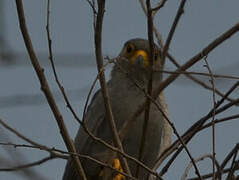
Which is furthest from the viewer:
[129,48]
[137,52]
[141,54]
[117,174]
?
[129,48]

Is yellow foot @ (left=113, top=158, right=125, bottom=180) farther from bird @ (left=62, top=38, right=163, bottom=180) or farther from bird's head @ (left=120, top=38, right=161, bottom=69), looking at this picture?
bird's head @ (left=120, top=38, right=161, bottom=69)

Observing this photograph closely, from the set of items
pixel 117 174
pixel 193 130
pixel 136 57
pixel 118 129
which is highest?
pixel 136 57

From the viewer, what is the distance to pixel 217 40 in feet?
11.1

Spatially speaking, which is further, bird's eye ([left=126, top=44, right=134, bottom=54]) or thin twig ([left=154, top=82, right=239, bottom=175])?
→ bird's eye ([left=126, top=44, right=134, bottom=54])

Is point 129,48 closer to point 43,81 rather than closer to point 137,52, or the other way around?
point 137,52

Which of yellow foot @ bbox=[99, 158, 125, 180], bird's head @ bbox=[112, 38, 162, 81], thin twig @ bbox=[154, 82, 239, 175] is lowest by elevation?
yellow foot @ bbox=[99, 158, 125, 180]

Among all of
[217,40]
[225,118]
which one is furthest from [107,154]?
[217,40]

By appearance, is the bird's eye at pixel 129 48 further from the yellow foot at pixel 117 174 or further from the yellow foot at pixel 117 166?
the yellow foot at pixel 117 166

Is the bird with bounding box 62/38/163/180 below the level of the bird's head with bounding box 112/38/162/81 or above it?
below

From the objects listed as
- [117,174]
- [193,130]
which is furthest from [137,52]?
[193,130]

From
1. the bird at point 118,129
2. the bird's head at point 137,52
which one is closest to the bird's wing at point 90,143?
the bird at point 118,129

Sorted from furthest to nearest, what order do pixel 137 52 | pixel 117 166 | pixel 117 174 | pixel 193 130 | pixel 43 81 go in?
pixel 137 52
pixel 117 174
pixel 117 166
pixel 193 130
pixel 43 81

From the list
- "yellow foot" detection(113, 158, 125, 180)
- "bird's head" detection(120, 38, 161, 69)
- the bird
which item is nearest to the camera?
"yellow foot" detection(113, 158, 125, 180)

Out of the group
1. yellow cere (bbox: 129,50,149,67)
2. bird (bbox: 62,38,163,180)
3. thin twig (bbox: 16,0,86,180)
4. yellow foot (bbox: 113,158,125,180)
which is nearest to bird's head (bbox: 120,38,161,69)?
yellow cere (bbox: 129,50,149,67)
